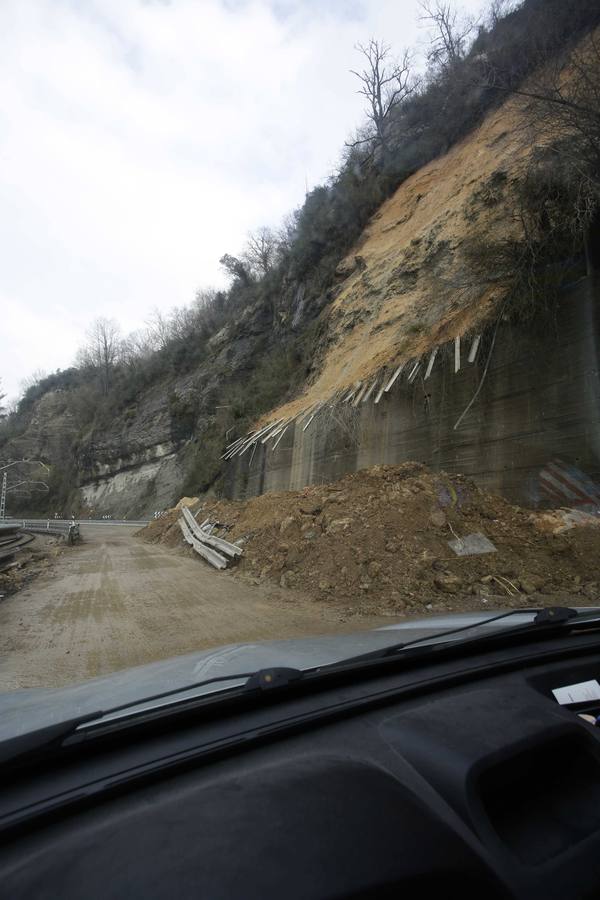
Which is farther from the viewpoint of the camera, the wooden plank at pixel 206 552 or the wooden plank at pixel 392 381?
the wooden plank at pixel 392 381

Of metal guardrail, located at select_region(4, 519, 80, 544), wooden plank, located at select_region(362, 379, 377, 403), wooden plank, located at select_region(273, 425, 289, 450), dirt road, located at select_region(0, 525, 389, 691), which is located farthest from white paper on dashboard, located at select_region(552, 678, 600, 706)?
metal guardrail, located at select_region(4, 519, 80, 544)

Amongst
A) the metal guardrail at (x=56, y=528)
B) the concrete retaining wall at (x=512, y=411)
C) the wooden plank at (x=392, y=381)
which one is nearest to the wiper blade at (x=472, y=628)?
the concrete retaining wall at (x=512, y=411)

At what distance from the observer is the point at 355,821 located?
1339 mm

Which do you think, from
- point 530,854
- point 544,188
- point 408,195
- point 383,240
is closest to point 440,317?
point 544,188

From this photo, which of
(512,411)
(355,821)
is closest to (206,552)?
(512,411)

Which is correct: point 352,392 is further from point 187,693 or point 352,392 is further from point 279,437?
point 187,693

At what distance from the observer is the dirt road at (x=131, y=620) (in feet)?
18.4

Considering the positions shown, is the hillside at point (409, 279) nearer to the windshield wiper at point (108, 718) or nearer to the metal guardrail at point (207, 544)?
the metal guardrail at point (207, 544)

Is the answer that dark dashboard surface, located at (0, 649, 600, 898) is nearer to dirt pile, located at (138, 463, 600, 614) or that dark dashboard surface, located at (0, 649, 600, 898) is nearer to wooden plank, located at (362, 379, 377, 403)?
dirt pile, located at (138, 463, 600, 614)

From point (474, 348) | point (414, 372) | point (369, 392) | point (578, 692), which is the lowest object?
point (578, 692)

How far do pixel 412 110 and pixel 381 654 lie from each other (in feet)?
100

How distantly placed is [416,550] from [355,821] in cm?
809

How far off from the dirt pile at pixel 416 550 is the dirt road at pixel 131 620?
77cm

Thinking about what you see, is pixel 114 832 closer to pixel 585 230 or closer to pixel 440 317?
pixel 585 230
